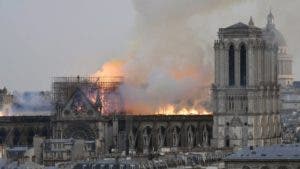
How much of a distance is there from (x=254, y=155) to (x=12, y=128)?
5656 centimetres

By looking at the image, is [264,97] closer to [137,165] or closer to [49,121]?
[49,121]

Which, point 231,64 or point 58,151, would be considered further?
point 231,64

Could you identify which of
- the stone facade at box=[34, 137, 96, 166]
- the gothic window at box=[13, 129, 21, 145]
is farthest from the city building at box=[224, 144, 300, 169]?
the gothic window at box=[13, 129, 21, 145]

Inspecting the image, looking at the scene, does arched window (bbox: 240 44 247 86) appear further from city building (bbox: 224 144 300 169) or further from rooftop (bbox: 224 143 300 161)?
city building (bbox: 224 144 300 169)

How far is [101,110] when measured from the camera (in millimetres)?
191875

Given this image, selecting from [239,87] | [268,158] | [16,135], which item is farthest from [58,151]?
[268,158]

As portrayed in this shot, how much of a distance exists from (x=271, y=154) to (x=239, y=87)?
4486 centimetres

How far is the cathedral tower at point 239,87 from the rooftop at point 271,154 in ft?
132

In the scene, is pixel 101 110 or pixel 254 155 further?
pixel 101 110

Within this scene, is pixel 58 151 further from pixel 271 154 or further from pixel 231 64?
pixel 271 154

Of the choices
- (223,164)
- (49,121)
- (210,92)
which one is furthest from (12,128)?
(223,164)

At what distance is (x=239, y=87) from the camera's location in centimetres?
18675

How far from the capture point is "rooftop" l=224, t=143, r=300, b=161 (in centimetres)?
14100

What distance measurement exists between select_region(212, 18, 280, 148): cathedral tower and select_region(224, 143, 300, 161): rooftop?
40152 millimetres
